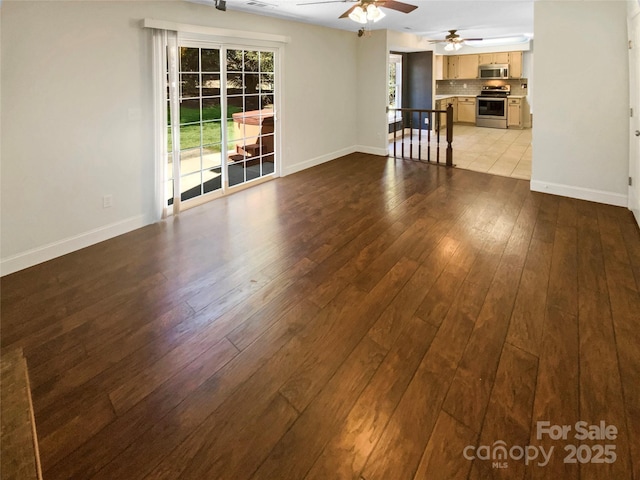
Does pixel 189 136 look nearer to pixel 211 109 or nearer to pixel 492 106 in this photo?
pixel 211 109

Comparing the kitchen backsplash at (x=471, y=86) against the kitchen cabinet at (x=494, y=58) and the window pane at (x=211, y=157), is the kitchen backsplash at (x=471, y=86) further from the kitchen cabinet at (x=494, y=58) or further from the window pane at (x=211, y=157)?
the window pane at (x=211, y=157)

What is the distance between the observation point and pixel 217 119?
5281 mm

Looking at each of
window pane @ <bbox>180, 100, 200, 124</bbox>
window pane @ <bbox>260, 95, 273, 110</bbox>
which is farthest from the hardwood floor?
window pane @ <bbox>260, 95, 273, 110</bbox>

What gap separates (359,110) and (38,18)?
6100mm

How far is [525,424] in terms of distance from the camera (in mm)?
1735

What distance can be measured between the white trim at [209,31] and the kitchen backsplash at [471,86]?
8708 mm

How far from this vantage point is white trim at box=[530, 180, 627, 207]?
185 inches

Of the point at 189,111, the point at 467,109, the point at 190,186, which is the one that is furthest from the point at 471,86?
the point at 190,186

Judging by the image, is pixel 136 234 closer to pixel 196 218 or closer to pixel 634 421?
pixel 196 218

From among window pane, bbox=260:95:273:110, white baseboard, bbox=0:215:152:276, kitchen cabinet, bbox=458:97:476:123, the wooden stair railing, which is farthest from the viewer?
kitchen cabinet, bbox=458:97:476:123

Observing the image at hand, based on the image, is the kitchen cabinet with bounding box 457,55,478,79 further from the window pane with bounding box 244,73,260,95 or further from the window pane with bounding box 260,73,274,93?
the window pane with bounding box 244,73,260,95

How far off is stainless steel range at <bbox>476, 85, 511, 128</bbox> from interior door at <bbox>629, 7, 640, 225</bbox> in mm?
7784

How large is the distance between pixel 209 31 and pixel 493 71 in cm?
993

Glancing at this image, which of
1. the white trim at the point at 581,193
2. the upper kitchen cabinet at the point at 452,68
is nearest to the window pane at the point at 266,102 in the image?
the white trim at the point at 581,193
